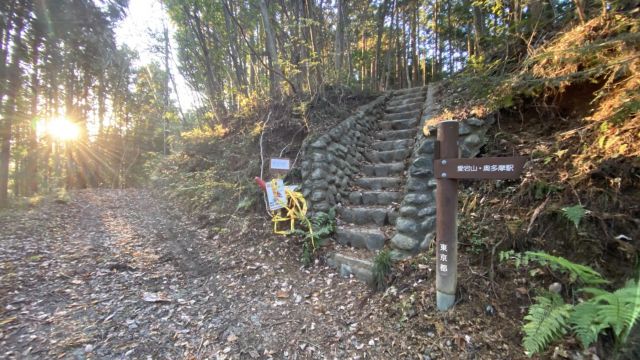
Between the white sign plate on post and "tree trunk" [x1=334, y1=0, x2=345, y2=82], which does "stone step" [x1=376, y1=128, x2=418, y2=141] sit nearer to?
"tree trunk" [x1=334, y1=0, x2=345, y2=82]

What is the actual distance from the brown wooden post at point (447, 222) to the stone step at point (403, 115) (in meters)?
3.76

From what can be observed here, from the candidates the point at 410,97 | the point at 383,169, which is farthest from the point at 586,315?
the point at 410,97

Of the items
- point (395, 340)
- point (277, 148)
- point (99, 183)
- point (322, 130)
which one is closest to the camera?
point (395, 340)

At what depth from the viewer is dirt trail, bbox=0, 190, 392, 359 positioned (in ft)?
8.00

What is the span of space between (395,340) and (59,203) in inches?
371

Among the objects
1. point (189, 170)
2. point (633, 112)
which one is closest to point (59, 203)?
point (189, 170)

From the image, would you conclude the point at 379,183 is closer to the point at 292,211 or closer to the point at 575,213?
the point at 292,211

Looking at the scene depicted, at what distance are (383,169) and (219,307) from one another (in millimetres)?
3228

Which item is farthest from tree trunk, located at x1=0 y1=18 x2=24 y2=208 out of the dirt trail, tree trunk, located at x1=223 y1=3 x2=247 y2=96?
tree trunk, located at x1=223 y1=3 x2=247 y2=96

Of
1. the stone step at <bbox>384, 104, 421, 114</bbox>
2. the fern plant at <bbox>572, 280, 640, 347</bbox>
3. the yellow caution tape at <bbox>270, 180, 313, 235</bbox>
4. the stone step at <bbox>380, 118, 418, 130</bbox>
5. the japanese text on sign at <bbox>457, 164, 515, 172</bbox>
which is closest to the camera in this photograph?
the fern plant at <bbox>572, 280, 640, 347</bbox>

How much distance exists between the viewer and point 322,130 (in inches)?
201

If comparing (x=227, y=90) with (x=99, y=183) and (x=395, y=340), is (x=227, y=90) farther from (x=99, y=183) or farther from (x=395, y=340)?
(x=99, y=183)

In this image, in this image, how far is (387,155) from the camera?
16.6ft

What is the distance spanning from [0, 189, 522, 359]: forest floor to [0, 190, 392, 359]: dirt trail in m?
0.01
